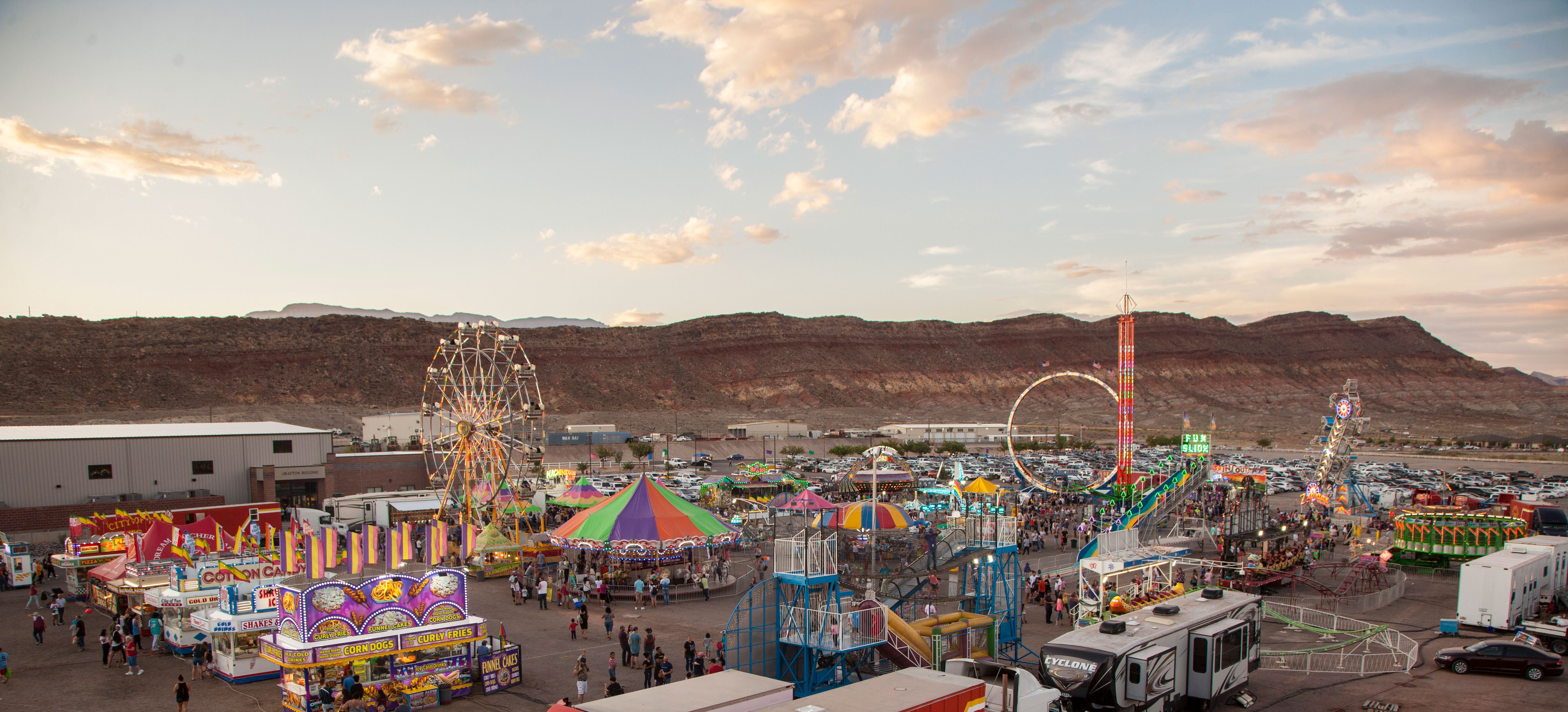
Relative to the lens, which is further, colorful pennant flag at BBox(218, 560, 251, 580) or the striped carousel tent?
Result: the striped carousel tent

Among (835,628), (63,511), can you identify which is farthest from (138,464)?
(835,628)

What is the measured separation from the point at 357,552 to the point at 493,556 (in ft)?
37.6

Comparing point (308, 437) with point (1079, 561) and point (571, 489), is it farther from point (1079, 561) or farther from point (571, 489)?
point (1079, 561)

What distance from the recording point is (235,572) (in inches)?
826

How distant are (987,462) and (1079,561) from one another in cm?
5377

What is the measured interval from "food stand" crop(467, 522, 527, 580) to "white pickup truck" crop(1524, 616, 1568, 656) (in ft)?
88.9

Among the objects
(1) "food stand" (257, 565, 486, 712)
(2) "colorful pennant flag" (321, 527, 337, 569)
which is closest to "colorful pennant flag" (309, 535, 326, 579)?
(2) "colorful pennant flag" (321, 527, 337, 569)

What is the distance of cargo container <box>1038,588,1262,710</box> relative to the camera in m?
13.6

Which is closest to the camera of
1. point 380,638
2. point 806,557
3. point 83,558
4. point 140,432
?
point 806,557

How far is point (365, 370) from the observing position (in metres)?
125

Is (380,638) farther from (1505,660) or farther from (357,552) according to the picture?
(1505,660)

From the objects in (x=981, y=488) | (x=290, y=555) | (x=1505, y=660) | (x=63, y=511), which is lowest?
(x=63, y=511)

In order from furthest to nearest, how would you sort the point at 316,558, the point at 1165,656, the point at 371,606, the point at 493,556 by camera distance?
the point at 493,556 → the point at 316,558 → the point at 371,606 → the point at 1165,656

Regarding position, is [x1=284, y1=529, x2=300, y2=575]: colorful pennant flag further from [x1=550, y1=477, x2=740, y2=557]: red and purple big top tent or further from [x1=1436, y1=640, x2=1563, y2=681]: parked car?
[x1=1436, y1=640, x2=1563, y2=681]: parked car
